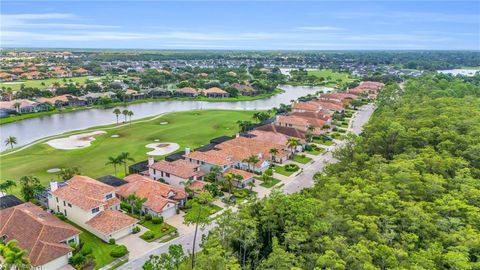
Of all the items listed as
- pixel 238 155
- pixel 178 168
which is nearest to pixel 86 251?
pixel 178 168

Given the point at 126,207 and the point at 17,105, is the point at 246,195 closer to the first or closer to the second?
the point at 126,207

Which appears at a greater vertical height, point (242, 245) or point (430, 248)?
point (430, 248)

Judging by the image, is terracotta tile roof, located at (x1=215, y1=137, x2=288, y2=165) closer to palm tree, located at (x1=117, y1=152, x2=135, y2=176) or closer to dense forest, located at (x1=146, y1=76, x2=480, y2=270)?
palm tree, located at (x1=117, y1=152, x2=135, y2=176)

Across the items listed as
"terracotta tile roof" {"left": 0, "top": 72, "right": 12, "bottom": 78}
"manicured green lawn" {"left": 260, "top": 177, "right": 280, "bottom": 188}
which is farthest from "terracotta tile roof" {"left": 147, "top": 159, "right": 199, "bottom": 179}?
"terracotta tile roof" {"left": 0, "top": 72, "right": 12, "bottom": 78}

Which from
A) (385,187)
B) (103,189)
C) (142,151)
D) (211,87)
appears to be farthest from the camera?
(211,87)

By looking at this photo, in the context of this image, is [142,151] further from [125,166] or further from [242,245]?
[242,245]

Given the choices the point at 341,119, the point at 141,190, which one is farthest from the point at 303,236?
the point at 341,119
